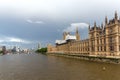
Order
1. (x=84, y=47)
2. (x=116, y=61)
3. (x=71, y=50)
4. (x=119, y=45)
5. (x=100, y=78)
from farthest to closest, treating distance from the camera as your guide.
Result: (x=71, y=50) < (x=84, y=47) < (x=119, y=45) < (x=116, y=61) < (x=100, y=78)

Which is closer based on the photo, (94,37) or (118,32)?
(118,32)

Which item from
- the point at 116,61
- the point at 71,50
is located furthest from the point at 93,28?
the point at 71,50

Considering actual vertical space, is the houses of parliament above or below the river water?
above

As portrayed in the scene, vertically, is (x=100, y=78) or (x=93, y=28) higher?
(x=93, y=28)

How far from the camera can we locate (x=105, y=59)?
8150 cm

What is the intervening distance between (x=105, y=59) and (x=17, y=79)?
4793cm

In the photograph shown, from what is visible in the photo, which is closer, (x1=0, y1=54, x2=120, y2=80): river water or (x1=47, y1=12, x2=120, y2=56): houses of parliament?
(x1=0, y1=54, x2=120, y2=80): river water

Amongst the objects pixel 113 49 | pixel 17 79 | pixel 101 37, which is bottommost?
pixel 17 79

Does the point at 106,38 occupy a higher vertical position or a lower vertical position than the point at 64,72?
higher

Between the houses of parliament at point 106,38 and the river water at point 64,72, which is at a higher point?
the houses of parliament at point 106,38

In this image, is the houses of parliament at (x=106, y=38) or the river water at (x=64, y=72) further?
the houses of parliament at (x=106, y=38)

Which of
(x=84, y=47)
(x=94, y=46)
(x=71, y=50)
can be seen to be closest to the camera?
(x=94, y=46)

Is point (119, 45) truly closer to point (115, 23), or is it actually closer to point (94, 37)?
point (115, 23)

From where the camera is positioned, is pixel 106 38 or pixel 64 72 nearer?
pixel 64 72
